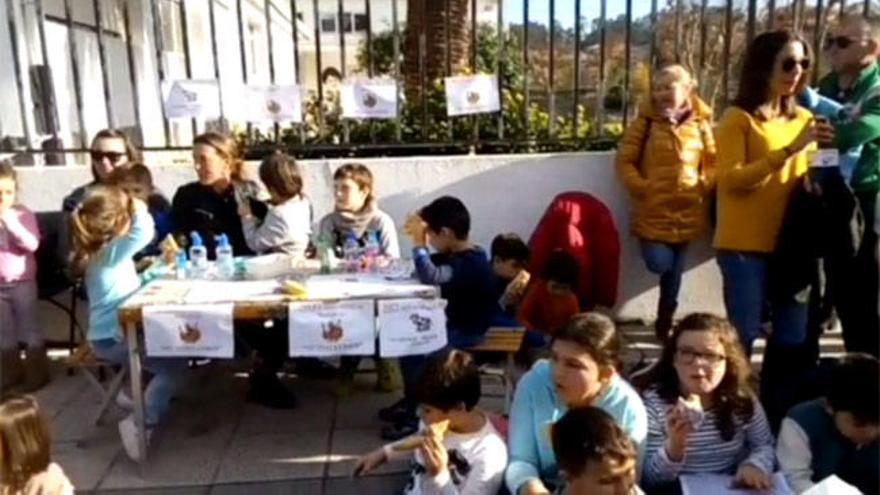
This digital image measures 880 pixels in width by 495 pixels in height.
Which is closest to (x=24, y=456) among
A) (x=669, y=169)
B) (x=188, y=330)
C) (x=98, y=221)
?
(x=188, y=330)

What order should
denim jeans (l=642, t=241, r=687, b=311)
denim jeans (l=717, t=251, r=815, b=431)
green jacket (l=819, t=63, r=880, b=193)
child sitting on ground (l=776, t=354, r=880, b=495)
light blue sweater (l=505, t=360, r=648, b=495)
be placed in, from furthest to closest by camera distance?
denim jeans (l=642, t=241, r=687, b=311), denim jeans (l=717, t=251, r=815, b=431), green jacket (l=819, t=63, r=880, b=193), light blue sweater (l=505, t=360, r=648, b=495), child sitting on ground (l=776, t=354, r=880, b=495)

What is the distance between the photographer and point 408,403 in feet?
12.6

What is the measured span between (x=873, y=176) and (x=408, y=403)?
2.32m

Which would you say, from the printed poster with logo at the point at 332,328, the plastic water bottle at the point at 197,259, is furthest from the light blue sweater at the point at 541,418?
the plastic water bottle at the point at 197,259

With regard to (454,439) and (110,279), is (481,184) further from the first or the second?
(454,439)

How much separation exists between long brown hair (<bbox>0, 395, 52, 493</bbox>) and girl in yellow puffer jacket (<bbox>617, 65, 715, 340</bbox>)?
10.5 feet

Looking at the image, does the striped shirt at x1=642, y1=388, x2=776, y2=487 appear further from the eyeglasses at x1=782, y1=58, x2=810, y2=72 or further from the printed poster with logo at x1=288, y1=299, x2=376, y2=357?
the eyeglasses at x1=782, y1=58, x2=810, y2=72

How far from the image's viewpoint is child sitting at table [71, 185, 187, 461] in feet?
11.6

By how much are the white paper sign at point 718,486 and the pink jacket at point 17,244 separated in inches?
134

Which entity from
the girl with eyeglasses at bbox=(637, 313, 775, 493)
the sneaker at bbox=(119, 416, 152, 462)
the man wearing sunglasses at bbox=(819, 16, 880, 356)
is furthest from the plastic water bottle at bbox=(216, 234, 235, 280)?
the man wearing sunglasses at bbox=(819, 16, 880, 356)

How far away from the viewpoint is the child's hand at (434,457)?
2.42 meters

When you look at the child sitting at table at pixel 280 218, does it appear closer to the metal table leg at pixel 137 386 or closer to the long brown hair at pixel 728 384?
the metal table leg at pixel 137 386

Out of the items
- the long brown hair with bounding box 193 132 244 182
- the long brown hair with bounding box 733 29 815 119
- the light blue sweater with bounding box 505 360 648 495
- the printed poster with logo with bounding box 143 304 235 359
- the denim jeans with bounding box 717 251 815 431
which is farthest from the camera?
the long brown hair with bounding box 193 132 244 182

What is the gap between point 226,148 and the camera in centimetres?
430
